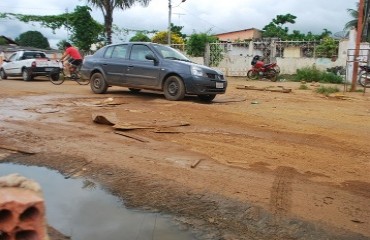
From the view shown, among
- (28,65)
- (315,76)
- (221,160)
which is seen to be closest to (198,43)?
(315,76)

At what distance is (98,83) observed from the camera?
12367mm

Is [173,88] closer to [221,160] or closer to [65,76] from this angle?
[221,160]

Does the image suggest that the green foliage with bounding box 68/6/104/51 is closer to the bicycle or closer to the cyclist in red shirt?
the bicycle

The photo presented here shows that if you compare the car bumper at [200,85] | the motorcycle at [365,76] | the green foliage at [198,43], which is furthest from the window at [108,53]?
the green foliage at [198,43]

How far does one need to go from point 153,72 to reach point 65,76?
24.0 feet

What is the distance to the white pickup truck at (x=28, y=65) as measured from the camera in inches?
748

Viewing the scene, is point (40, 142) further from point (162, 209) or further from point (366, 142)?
point (366, 142)

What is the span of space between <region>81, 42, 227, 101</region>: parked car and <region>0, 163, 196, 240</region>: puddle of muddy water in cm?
632

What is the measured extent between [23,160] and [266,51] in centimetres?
2351

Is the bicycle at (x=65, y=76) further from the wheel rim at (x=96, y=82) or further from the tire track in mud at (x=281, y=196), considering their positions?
the tire track in mud at (x=281, y=196)

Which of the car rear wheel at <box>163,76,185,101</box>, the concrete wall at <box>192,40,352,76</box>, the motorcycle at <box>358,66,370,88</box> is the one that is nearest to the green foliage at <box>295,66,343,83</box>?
the concrete wall at <box>192,40,352,76</box>

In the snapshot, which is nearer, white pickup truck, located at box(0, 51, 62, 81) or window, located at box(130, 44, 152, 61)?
→ window, located at box(130, 44, 152, 61)

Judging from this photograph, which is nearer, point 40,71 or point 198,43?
point 40,71

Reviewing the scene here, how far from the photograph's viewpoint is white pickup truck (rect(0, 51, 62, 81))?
19.0m
